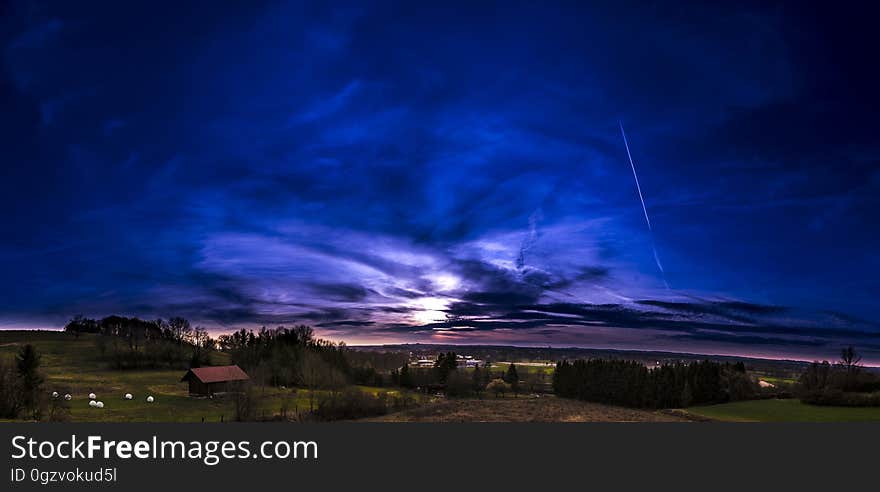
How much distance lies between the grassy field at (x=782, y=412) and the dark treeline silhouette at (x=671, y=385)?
15.0 feet

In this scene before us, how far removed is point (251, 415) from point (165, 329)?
106534 mm

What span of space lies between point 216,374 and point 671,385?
80.8 m

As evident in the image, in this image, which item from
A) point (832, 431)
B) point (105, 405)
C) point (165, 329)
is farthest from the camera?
point (165, 329)

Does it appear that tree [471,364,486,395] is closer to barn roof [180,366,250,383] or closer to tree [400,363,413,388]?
tree [400,363,413,388]

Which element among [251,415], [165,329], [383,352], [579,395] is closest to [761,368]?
[579,395]

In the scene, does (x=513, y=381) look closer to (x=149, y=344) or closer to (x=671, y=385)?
(x=671, y=385)

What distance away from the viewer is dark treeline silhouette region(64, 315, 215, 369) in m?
115

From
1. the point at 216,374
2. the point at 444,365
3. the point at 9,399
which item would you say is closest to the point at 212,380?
the point at 216,374

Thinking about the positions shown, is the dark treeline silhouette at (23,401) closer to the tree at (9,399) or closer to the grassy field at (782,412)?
the tree at (9,399)

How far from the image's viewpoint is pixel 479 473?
16953 millimetres

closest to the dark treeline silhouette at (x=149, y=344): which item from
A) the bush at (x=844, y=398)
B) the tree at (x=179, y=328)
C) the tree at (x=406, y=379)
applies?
the tree at (x=179, y=328)

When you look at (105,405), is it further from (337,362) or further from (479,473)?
(479,473)

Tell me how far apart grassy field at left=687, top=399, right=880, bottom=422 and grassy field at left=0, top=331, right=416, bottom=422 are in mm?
60612

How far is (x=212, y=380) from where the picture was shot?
279 feet
